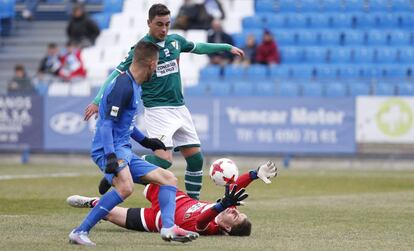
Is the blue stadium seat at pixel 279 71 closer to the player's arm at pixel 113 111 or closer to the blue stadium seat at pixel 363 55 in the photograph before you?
the blue stadium seat at pixel 363 55

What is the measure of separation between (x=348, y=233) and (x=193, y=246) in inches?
78.1

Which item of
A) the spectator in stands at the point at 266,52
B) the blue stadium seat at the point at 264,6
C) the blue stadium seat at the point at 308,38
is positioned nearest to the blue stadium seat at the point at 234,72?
the spectator in stands at the point at 266,52

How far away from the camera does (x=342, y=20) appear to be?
2803cm

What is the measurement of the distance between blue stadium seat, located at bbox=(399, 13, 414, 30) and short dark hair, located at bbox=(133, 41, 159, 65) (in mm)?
19599

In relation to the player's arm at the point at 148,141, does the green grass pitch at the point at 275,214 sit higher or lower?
lower

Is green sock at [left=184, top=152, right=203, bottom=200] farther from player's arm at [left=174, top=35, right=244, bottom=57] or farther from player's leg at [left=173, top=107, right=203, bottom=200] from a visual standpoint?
player's arm at [left=174, top=35, right=244, bottom=57]

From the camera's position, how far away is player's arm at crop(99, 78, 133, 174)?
30.5 feet

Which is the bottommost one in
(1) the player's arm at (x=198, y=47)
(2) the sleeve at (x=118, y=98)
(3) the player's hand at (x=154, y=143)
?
(3) the player's hand at (x=154, y=143)

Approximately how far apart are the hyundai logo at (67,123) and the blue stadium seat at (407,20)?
9.22m

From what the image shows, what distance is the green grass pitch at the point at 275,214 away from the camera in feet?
31.4

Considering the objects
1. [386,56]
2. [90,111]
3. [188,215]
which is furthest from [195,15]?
[188,215]

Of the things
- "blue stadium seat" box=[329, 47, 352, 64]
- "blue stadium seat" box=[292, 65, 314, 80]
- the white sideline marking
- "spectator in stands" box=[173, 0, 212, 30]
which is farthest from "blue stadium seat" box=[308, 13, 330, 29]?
the white sideline marking

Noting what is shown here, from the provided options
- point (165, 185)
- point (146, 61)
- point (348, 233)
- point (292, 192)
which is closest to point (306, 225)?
point (348, 233)

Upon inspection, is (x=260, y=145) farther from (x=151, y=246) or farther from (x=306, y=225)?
(x=151, y=246)
